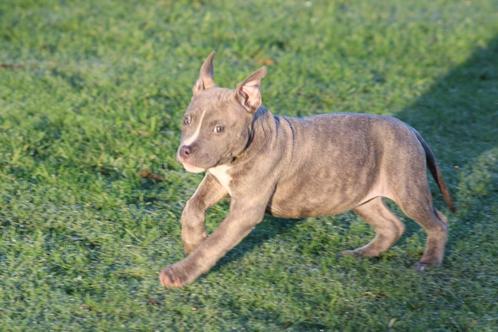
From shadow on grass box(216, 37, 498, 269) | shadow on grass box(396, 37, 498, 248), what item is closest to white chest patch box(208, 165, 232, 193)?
shadow on grass box(216, 37, 498, 269)

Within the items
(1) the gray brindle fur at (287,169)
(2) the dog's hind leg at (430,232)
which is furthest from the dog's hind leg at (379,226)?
(2) the dog's hind leg at (430,232)

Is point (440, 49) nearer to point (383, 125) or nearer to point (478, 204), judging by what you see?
point (478, 204)

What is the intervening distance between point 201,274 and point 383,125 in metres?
1.65

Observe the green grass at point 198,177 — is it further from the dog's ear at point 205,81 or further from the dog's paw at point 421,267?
the dog's ear at point 205,81

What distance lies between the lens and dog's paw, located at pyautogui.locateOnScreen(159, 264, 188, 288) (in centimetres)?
576

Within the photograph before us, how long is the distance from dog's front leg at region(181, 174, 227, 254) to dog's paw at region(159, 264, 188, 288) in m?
0.39

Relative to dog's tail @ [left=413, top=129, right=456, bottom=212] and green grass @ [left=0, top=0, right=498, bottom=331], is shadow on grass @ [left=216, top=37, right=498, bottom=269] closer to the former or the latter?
green grass @ [left=0, top=0, right=498, bottom=331]

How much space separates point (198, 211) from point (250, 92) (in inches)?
36.4

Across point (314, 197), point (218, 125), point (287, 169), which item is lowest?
point (314, 197)

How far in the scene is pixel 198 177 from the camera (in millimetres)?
7691

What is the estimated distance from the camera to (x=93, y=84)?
962 cm

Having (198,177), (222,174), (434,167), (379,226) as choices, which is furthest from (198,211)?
(434,167)

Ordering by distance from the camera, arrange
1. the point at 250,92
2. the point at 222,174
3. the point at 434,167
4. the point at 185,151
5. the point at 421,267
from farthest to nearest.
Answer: the point at 434,167 < the point at 421,267 < the point at 222,174 < the point at 250,92 < the point at 185,151

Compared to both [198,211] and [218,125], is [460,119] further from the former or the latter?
[218,125]
